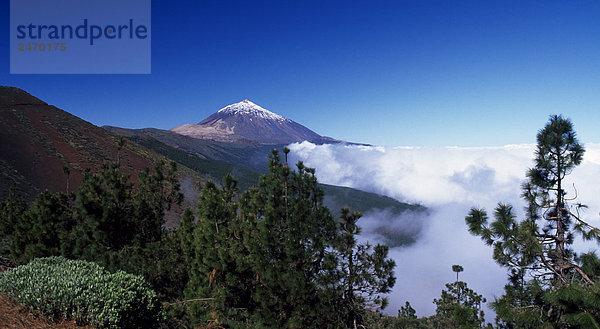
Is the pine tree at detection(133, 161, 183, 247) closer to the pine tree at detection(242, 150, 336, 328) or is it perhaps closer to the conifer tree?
the conifer tree

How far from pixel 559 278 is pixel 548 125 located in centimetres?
310

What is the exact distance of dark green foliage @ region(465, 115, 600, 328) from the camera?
615 centimetres

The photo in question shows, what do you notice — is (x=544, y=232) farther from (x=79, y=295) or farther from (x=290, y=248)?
(x=79, y=295)

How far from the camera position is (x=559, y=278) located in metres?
6.04

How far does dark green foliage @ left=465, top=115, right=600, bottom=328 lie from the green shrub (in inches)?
292

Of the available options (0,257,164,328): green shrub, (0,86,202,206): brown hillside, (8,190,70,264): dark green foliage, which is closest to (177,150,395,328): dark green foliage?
(0,257,164,328): green shrub

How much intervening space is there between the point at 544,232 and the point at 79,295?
31.4 ft

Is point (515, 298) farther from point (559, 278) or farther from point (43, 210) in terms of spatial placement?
point (43, 210)

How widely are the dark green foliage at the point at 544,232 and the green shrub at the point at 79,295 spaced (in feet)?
24.3

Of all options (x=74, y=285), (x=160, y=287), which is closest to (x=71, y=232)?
(x=160, y=287)

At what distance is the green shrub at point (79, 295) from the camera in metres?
5.78

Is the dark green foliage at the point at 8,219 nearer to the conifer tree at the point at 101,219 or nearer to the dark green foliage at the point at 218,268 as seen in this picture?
the conifer tree at the point at 101,219

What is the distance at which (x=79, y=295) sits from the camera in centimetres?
585

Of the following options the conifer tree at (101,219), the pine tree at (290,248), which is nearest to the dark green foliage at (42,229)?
the conifer tree at (101,219)
